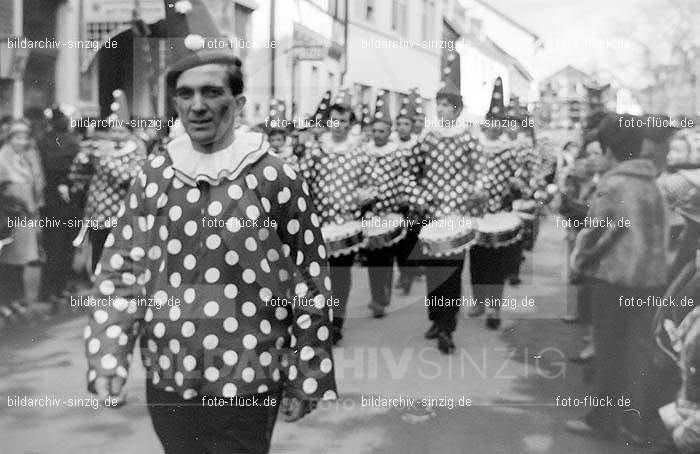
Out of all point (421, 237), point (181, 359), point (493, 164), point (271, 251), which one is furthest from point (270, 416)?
point (493, 164)

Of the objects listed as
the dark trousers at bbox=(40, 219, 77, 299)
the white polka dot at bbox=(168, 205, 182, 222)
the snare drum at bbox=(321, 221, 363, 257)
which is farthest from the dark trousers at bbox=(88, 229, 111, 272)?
the white polka dot at bbox=(168, 205, 182, 222)

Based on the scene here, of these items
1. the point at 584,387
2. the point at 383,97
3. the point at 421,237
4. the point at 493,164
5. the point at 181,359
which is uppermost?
the point at 383,97

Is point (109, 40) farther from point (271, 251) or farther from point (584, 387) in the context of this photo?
point (584, 387)

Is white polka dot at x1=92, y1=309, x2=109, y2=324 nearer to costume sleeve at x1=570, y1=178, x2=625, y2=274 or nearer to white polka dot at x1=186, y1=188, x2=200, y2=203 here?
white polka dot at x1=186, y1=188, x2=200, y2=203

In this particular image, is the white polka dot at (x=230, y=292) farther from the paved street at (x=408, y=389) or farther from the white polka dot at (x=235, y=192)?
the paved street at (x=408, y=389)

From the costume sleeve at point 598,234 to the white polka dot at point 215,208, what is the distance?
1.46m

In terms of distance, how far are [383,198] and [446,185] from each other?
0.31 meters

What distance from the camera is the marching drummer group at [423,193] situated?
3.38 m

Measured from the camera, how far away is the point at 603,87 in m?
3.22

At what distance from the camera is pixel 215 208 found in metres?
2.37

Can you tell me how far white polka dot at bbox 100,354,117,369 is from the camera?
2.37m

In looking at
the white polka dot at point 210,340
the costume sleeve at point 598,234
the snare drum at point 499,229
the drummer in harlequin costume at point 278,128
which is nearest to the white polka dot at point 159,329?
the white polka dot at point 210,340

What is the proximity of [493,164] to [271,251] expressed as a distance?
4.63 feet

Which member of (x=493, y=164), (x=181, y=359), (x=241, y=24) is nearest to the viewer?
(x=181, y=359)
